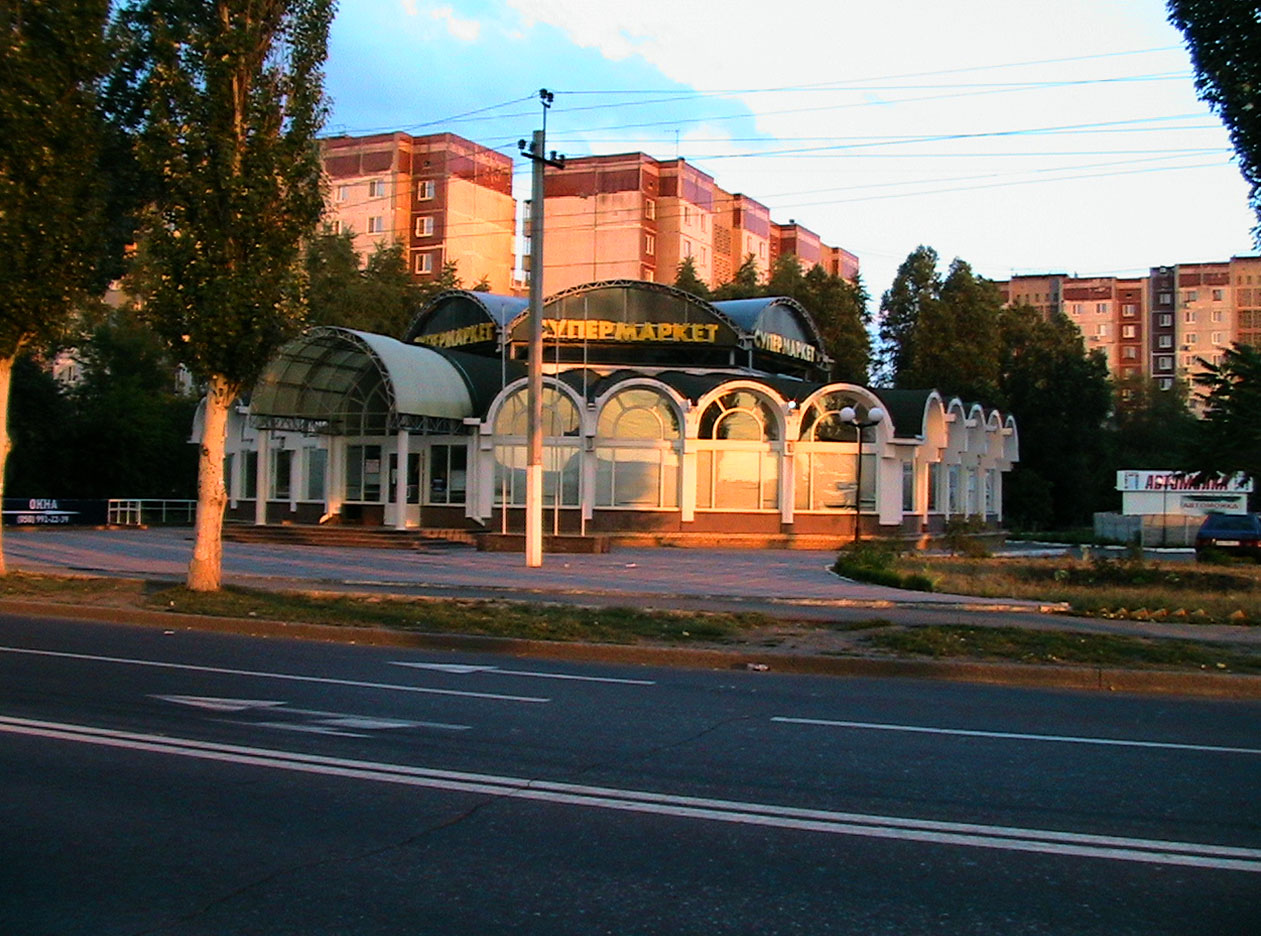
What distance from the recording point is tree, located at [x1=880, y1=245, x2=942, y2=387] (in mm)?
68875

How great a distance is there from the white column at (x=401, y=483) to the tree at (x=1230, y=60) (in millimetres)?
26673

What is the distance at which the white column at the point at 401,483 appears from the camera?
37.8 meters

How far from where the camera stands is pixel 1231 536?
36.3m

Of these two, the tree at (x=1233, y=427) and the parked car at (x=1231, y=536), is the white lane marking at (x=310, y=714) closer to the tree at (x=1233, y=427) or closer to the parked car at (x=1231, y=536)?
the tree at (x=1233, y=427)

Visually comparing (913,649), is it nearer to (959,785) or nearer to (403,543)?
(959,785)

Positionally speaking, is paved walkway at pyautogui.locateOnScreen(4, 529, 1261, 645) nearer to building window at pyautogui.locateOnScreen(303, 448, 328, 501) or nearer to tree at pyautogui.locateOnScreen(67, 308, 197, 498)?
building window at pyautogui.locateOnScreen(303, 448, 328, 501)

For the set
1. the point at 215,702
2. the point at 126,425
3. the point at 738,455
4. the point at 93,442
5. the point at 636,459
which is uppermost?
the point at 126,425

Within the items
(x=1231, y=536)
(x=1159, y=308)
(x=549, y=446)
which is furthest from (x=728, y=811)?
(x=1159, y=308)

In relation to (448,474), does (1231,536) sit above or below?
below

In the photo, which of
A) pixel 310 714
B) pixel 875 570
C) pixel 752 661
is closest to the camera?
pixel 310 714

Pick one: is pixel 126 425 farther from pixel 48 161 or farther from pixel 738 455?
pixel 48 161

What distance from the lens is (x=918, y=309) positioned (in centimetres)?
6850

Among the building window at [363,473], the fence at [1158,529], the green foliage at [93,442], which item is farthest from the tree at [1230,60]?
the green foliage at [93,442]

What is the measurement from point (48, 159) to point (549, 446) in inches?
770
